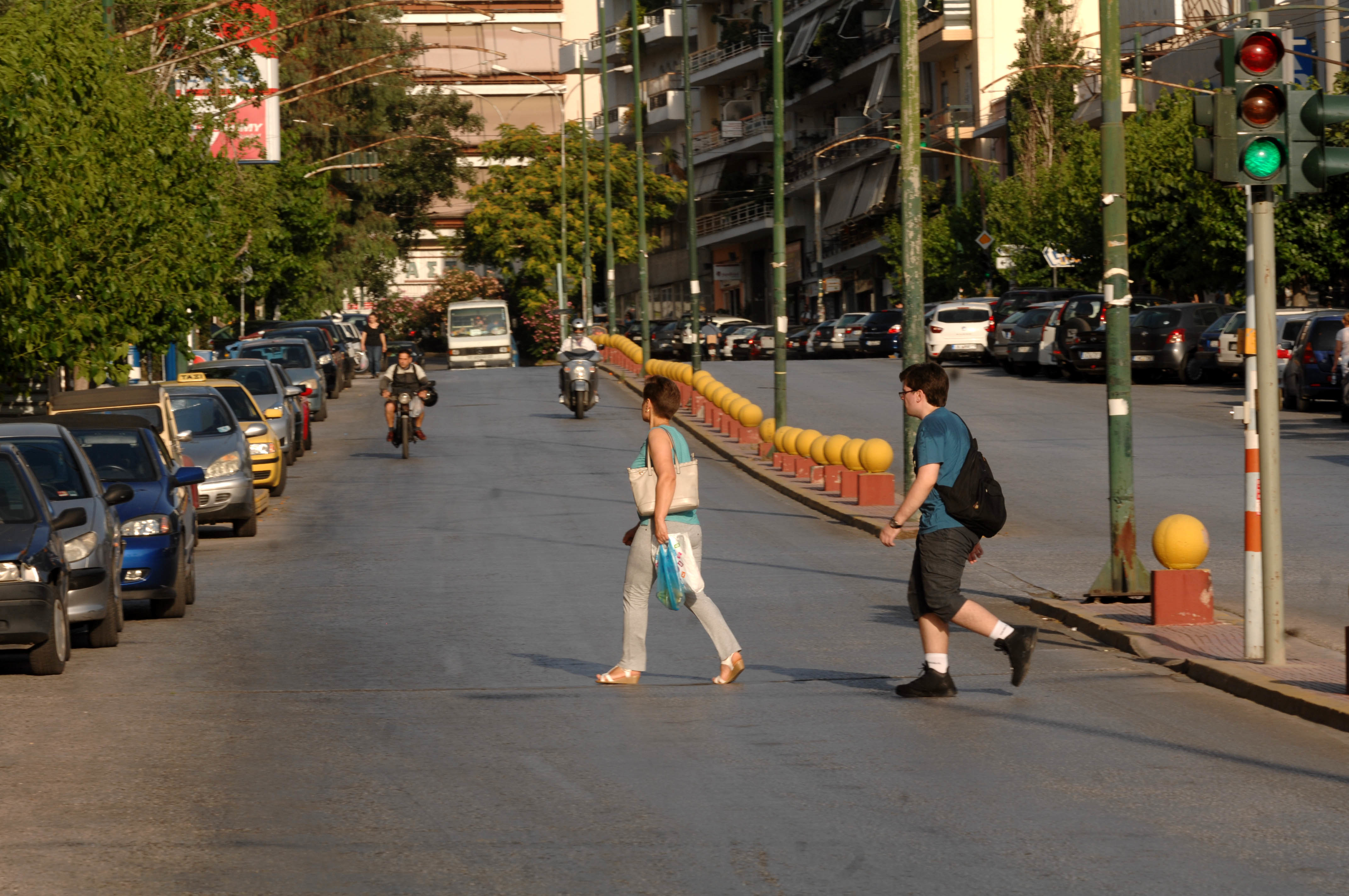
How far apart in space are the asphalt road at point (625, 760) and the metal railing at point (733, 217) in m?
75.9

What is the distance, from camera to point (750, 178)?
311ft

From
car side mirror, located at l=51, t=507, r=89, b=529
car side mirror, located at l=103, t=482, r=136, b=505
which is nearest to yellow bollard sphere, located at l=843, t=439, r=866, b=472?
car side mirror, located at l=103, t=482, r=136, b=505

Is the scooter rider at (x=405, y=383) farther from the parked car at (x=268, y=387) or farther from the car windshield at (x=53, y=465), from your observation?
the car windshield at (x=53, y=465)

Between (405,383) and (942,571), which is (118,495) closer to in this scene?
(942,571)

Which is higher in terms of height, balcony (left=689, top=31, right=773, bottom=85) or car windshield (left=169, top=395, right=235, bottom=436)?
balcony (left=689, top=31, right=773, bottom=85)

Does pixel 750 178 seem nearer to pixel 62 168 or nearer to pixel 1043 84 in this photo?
pixel 1043 84

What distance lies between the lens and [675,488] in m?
10.6

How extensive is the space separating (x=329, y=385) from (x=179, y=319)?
1923cm

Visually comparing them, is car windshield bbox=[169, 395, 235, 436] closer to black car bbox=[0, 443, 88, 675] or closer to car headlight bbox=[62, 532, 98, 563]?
car headlight bbox=[62, 532, 98, 563]

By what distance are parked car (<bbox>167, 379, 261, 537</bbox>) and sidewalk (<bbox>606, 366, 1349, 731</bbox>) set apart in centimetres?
862

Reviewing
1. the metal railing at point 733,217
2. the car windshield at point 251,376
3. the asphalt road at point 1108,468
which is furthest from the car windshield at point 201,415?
the metal railing at point 733,217

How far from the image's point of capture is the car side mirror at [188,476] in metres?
15.7

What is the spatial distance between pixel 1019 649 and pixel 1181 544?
9.25 feet

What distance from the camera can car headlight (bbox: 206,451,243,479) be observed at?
21.3 m
